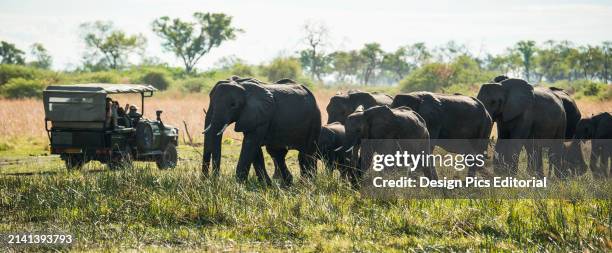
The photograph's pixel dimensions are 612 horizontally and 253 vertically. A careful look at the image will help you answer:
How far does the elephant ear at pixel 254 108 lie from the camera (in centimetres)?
1493

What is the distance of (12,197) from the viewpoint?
42.9ft

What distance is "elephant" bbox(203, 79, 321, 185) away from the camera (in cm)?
1480

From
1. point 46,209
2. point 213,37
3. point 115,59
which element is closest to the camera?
point 46,209

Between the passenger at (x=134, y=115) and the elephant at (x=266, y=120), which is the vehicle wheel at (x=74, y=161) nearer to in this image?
the passenger at (x=134, y=115)

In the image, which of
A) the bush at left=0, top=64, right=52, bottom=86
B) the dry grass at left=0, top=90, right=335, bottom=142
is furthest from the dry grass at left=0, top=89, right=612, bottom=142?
the bush at left=0, top=64, right=52, bottom=86

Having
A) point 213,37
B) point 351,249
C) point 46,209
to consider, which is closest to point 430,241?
point 351,249

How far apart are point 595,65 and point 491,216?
278 feet

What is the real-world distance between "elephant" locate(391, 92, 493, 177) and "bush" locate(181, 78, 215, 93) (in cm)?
4503

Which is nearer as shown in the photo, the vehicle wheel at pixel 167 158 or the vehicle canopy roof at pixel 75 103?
the vehicle canopy roof at pixel 75 103

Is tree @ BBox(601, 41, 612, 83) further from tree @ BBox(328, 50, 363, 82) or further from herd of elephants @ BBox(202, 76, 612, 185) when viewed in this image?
herd of elephants @ BBox(202, 76, 612, 185)

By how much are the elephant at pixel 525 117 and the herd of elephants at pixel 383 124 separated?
0.02 m

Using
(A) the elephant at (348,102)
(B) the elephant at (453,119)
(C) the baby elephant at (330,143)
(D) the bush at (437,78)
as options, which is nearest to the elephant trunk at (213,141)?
(C) the baby elephant at (330,143)

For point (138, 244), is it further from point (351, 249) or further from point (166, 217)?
point (351, 249)

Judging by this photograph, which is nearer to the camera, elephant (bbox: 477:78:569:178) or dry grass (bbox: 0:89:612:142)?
elephant (bbox: 477:78:569:178)
